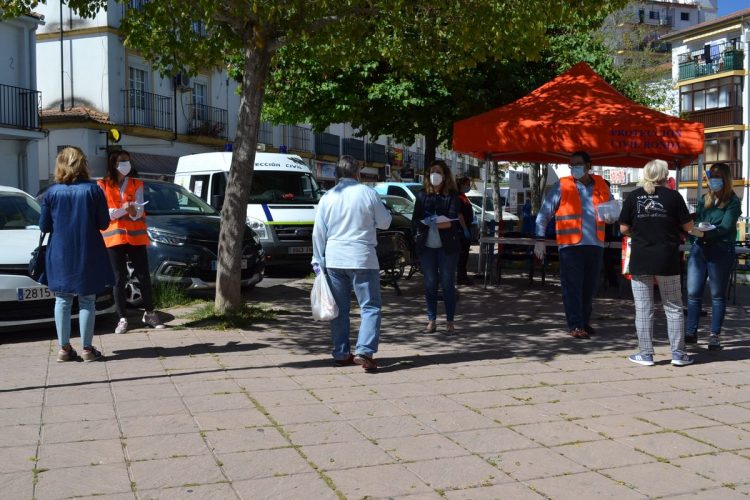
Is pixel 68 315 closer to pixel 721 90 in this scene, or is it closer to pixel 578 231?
pixel 578 231

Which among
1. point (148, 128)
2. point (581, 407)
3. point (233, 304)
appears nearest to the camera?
point (581, 407)

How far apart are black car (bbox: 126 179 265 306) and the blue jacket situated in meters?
2.92

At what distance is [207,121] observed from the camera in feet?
109

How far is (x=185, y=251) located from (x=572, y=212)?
4.54 m

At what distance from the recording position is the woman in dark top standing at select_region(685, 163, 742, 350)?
7750 millimetres

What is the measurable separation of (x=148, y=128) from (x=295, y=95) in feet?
46.7

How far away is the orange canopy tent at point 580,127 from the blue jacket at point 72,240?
6.37 meters

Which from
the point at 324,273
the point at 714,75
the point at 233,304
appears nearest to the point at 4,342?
the point at 233,304

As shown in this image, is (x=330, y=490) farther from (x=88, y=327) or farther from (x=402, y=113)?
(x=402, y=113)

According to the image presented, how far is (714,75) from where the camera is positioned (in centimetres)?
5175

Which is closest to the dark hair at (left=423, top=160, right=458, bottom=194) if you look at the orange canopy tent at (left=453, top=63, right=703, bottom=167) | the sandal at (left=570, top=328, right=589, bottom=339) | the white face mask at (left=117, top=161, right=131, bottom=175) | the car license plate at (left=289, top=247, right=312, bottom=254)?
the sandal at (left=570, top=328, right=589, bottom=339)

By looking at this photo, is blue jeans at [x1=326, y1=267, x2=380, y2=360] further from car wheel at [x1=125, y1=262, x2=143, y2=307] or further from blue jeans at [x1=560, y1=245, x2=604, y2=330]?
car wheel at [x1=125, y1=262, x2=143, y2=307]

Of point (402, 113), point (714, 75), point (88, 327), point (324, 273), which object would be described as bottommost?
point (88, 327)

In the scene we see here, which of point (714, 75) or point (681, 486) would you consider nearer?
point (681, 486)
